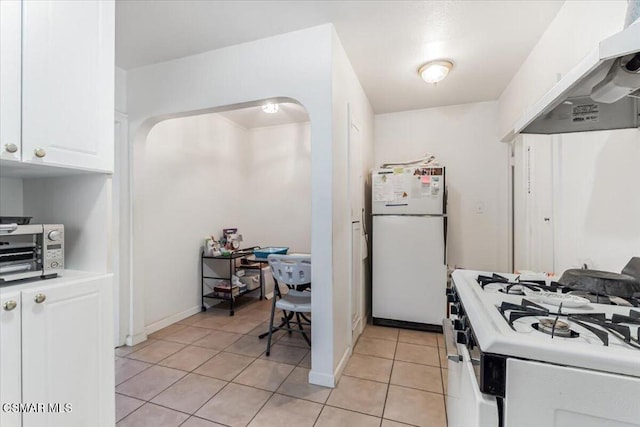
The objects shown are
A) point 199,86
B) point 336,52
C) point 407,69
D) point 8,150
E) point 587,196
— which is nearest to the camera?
point 8,150

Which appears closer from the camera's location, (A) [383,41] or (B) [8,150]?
(B) [8,150]

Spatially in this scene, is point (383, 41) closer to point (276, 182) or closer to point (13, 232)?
point (13, 232)

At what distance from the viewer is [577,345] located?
602 mm

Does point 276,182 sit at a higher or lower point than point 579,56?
lower

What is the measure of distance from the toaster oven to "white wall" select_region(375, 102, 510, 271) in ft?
11.5

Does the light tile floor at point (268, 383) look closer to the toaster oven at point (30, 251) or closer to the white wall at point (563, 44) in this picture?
the toaster oven at point (30, 251)

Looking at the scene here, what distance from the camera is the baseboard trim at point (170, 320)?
282 centimetres

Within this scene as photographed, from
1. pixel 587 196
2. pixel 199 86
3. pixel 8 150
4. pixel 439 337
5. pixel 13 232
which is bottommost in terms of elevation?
pixel 439 337

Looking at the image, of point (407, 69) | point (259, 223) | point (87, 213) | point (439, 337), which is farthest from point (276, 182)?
point (87, 213)

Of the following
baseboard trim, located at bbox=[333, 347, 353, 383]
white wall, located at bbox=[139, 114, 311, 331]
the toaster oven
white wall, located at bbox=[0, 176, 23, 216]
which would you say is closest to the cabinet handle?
the toaster oven

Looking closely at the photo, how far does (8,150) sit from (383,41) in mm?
2253

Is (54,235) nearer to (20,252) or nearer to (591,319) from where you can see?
(20,252)

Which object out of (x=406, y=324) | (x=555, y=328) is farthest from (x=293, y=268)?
(x=555, y=328)

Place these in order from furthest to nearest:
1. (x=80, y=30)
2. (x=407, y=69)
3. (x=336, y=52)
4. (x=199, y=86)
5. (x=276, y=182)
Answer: (x=276, y=182) < (x=407, y=69) < (x=199, y=86) < (x=336, y=52) < (x=80, y=30)
